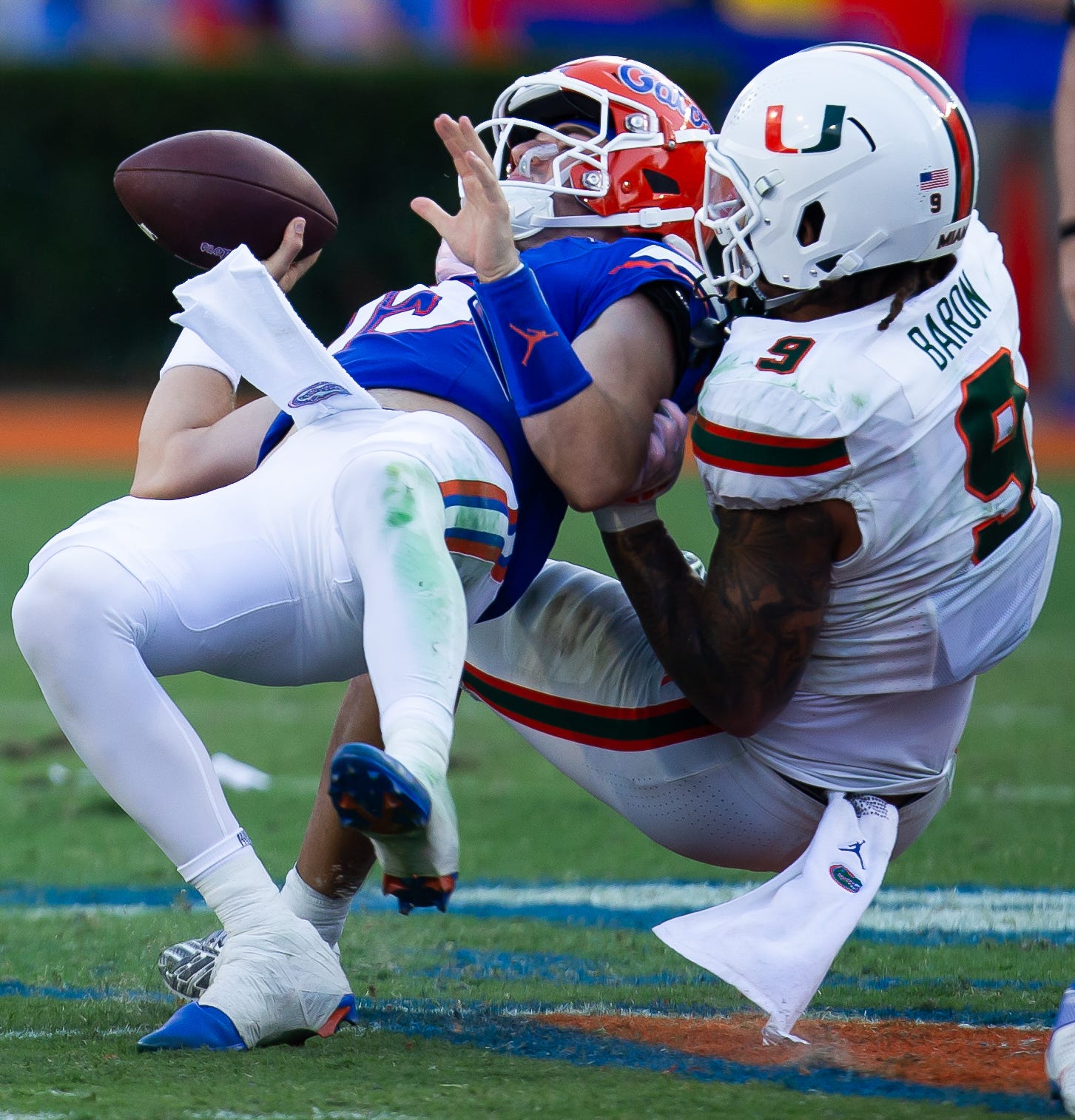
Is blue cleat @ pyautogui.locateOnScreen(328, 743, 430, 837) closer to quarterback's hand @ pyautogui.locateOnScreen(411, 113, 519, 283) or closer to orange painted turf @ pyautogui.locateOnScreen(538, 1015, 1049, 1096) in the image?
orange painted turf @ pyautogui.locateOnScreen(538, 1015, 1049, 1096)

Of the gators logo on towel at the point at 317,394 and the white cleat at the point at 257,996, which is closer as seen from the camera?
the white cleat at the point at 257,996

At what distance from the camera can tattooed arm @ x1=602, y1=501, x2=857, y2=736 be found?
7.95 feet

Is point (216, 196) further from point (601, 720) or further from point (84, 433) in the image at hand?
point (84, 433)

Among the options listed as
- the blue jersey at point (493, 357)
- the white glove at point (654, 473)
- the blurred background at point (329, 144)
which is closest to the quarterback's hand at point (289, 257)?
the blue jersey at point (493, 357)

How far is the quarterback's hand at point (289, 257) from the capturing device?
2.80 m

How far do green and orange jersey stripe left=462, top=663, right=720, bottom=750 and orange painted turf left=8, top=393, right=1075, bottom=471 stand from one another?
8.54 m

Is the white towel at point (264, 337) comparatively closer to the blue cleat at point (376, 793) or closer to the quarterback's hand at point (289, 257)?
the quarterback's hand at point (289, 257)

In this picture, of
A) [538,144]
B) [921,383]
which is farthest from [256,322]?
[921,383]

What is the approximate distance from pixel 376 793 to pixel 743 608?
67cm

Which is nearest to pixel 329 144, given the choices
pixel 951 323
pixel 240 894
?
pixel 951 323

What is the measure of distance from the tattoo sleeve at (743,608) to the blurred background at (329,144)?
1091 cm

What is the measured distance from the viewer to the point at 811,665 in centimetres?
258

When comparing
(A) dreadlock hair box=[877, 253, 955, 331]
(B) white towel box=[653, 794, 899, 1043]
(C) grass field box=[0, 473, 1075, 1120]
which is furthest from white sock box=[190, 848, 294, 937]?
(A) dreadlock hair box=[877, 253, 955, 331]

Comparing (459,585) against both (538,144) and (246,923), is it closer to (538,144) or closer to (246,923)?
(246,923)
